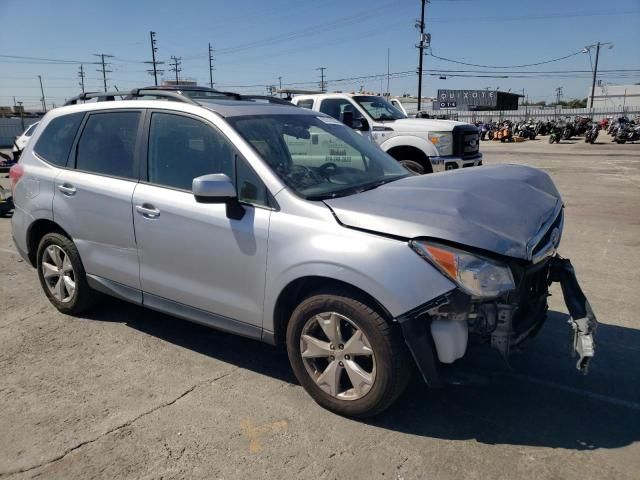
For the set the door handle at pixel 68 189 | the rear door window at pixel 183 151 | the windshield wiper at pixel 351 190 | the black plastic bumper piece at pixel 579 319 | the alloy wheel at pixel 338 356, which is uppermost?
the rear door window at pixel 183 151

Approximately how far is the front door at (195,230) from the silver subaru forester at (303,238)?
1cm

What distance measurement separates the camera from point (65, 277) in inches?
178

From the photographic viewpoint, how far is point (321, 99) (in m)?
10.7

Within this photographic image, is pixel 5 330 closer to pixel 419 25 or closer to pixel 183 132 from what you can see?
pixel 183 132

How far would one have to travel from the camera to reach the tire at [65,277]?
434cm

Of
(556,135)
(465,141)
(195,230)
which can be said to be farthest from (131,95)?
(556,135)

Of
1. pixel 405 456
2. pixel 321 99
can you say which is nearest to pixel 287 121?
pixel 405 456

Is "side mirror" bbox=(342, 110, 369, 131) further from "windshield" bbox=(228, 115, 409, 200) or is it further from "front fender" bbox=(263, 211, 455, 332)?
"front fender" bbox=(263, 211, 455, 332)

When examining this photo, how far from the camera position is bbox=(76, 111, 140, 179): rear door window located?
396 centimetres

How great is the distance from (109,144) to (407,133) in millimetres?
6845

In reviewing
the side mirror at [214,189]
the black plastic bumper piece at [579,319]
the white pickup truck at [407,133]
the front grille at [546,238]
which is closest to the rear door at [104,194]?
the side mirror at [214,189]

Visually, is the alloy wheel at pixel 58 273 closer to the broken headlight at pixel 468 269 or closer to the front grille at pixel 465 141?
the broken headlight at pixel 468 269

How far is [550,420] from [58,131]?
4.44m

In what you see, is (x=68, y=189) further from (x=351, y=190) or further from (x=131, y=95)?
(x=351, y=190)
